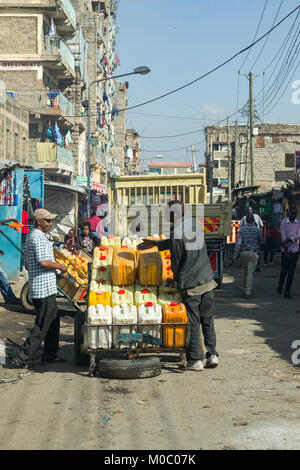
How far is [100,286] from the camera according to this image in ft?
27.3

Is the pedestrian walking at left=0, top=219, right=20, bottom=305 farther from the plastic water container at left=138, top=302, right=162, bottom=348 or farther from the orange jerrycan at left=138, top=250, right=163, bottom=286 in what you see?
the plastic water container at left=138, top=302, right=162, bottom=348

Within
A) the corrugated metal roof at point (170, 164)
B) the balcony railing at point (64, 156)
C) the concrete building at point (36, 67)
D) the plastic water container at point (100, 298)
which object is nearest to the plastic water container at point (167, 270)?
the plastic water container at point (100, 298)

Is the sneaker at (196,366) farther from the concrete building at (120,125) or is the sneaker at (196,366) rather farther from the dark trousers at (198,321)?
the concrete building at (120,125)

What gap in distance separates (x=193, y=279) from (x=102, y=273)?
113 cm

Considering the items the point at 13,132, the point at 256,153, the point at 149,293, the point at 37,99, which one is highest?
the point at 37,99

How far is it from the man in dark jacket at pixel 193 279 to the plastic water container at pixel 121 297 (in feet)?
1.94

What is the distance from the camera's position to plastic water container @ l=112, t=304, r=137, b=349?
311 inches

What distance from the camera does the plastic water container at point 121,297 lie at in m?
8.08

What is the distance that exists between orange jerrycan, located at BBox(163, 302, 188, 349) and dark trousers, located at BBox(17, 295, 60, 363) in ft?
4.86

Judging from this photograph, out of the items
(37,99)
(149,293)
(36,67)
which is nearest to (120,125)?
(36,67)

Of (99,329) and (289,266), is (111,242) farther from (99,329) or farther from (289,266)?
(289,266)

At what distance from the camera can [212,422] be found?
5992mm

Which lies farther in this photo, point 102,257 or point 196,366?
point 102,257

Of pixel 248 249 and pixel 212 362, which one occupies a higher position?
pixel 248 249
